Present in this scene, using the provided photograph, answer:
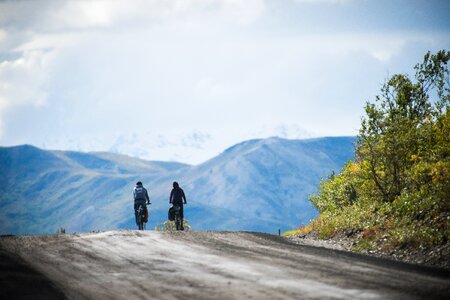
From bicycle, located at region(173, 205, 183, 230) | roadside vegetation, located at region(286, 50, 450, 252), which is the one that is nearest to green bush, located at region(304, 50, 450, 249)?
roadside vegetation, located at region(286, 50, 450, 252)

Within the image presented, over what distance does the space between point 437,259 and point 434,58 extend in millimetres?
20600

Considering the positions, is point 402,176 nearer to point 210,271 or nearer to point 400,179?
point 400,179

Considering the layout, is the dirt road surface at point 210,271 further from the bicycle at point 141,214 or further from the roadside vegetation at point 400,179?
the bicycle at point 141,214

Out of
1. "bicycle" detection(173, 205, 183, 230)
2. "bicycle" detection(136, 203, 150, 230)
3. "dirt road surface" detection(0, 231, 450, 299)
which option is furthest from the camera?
"bicycle" detection(136, 203, 150, 230)

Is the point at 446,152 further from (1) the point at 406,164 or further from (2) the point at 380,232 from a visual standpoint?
(2) the point at 380,232

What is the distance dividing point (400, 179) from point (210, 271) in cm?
1653

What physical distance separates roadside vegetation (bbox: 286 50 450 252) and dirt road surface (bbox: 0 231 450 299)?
3.46 m

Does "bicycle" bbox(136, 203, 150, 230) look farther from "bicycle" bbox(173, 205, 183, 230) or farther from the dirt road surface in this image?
the dirt road surface

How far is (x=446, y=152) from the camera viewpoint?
28141 mm

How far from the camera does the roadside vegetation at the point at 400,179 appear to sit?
23.1 metres

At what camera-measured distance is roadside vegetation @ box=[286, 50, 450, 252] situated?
23094 millimetres

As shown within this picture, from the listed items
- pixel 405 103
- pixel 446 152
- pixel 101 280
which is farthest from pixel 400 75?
pixel 101 280

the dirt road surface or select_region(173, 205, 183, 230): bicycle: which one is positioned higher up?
select_region(173, 205, 183, 230): bicycle

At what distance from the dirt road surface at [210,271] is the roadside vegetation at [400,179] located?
346cm
